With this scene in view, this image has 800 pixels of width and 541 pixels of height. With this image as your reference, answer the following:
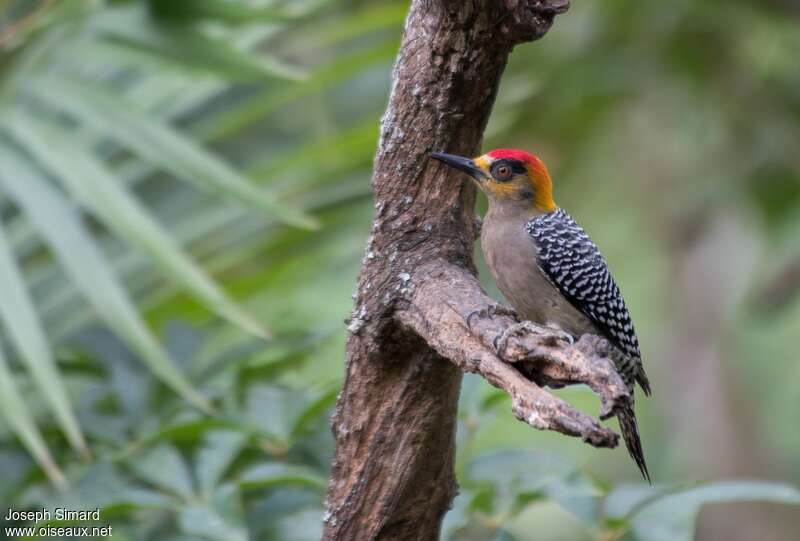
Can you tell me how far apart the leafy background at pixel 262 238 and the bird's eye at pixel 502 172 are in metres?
0.64

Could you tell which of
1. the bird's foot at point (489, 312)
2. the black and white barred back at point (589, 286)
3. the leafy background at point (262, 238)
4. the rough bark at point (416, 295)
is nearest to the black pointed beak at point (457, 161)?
the rough bark at point (416, 295)

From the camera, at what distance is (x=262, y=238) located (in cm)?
435

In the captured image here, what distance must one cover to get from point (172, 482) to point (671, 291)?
560cm

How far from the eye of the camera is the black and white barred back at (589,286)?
367 centimetres

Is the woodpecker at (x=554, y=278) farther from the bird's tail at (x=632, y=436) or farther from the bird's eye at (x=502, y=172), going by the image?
the bird's tail at (x=632, y=436)

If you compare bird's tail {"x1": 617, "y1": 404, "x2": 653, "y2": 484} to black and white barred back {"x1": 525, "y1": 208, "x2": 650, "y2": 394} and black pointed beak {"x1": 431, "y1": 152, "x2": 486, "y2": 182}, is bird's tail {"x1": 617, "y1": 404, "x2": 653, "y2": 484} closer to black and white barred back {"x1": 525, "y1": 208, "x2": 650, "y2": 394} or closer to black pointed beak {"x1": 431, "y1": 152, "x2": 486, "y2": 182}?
black and white barred back {"x1": 525, "y1": 208, "x2": 650, "y2": 394}

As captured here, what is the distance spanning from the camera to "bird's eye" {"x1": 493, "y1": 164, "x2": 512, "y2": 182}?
365cm

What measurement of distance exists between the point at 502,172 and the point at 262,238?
112cm

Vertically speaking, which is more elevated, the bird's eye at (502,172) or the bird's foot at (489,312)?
the bird's eye at (502,172)

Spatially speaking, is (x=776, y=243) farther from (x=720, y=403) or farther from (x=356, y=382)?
(x=356, y=382)

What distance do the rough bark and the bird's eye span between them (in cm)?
87

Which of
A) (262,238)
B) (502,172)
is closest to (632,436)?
(502,172)

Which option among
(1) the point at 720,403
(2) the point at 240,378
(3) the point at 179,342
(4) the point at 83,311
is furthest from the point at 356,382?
(1) the point at 720,403

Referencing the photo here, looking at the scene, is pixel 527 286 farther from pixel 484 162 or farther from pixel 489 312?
pixel 489 312
